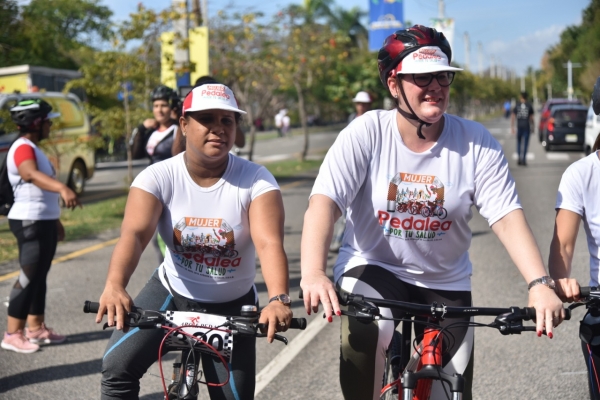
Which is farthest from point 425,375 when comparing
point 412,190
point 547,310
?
point 412,190

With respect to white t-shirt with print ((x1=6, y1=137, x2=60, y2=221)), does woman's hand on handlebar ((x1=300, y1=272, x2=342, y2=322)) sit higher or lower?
higher

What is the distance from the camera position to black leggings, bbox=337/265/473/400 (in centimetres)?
352

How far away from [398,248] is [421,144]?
1.48ft

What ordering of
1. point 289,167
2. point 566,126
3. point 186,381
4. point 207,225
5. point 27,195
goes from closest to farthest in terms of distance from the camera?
point 186,381
point 207,225
point 27,195
point 289,167
point 566,126

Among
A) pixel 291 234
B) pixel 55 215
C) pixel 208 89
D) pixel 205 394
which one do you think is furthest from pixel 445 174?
pixel 291 234

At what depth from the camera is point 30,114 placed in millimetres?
6828

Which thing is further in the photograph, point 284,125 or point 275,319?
point 284,125

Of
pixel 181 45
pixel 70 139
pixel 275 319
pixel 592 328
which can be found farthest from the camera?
pixel 70 139

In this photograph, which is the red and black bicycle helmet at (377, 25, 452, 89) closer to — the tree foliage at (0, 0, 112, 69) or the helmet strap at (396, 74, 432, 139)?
the helmet strap at (396, 74, 432, 139)

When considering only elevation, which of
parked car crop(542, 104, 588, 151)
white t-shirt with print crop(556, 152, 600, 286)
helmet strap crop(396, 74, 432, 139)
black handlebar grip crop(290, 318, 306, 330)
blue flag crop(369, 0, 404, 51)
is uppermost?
blue flag crop(369, 0, 404, 51)

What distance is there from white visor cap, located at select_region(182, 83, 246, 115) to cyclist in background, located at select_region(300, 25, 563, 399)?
0.51 metres

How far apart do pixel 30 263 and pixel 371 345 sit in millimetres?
4027

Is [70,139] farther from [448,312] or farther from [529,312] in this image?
[529,312]

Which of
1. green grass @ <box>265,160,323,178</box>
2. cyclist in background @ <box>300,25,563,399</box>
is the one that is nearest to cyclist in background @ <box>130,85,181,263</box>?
cyclist in background @ <box>300,25,563,399</box>
